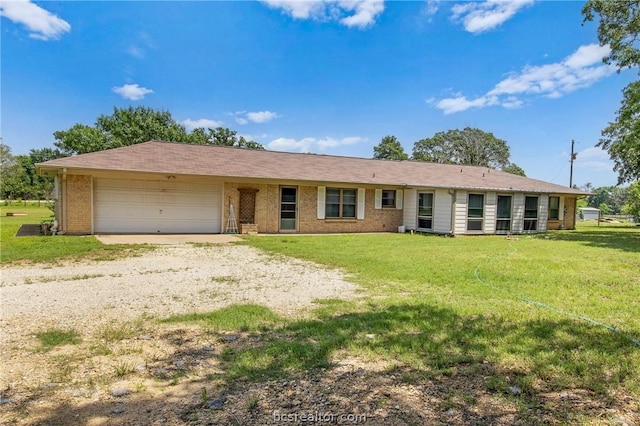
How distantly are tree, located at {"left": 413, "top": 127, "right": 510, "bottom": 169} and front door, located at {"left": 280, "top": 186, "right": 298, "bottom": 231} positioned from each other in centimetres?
3962

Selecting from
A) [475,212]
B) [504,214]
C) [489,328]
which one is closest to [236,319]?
[489,328]

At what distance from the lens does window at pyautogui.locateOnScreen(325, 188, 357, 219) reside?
1725 cm

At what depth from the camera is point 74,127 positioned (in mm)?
38375

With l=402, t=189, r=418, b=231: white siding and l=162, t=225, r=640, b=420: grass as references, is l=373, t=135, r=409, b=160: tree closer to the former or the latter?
l=402, t=189, r=418, b=231: white siding

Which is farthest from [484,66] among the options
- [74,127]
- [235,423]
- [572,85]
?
[74,127]

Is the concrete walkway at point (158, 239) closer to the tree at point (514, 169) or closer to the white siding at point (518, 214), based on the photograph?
the white siding at point (518, 214)

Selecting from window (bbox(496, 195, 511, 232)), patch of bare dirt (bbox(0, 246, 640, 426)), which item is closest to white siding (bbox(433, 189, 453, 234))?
window (bbox(496, 195, 511, 232))

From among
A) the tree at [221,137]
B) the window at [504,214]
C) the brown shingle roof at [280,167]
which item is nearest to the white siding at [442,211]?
the brown shingle roof at [280,167]

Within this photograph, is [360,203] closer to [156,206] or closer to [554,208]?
[156,206]

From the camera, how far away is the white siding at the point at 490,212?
58.0 feet

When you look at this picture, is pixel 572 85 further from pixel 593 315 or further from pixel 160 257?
pixel 160 257

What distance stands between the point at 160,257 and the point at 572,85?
22185 mm

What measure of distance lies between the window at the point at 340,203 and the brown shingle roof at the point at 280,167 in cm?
70

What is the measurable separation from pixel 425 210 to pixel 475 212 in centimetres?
228
